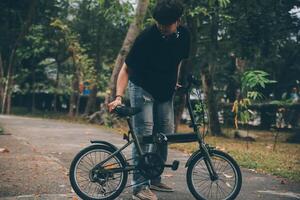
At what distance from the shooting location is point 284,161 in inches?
393

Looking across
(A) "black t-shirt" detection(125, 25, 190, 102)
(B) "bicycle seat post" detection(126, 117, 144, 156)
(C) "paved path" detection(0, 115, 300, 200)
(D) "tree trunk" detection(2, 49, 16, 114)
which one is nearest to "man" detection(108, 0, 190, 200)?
(A) "black t-shirt" detection(125, 25, 190, 102)

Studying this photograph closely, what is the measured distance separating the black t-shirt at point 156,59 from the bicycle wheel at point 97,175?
2.56 feet

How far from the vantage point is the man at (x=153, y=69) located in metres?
5.27

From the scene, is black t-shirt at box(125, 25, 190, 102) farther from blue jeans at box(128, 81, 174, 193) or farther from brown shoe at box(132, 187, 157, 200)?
brown shoe at box(132, 187, 157, 200)

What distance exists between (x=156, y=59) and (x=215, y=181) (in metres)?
1.35

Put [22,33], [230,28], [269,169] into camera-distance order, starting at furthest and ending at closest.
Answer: [22,33] → [230,28] → [269,169]

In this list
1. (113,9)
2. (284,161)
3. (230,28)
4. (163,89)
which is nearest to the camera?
(163,89)

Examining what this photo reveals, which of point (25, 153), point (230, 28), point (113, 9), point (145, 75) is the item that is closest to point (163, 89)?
point (145, 75)

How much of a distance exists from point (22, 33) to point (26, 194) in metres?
21.5

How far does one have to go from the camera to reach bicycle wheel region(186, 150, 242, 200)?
5.28 m

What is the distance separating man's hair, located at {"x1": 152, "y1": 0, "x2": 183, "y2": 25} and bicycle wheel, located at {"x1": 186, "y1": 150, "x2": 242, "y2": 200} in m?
1.35

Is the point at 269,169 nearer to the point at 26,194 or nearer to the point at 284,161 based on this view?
the point at 284,161

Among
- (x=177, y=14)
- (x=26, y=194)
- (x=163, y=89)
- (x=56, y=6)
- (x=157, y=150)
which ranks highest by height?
(x=56, y=6)

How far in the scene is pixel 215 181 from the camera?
5340mm
